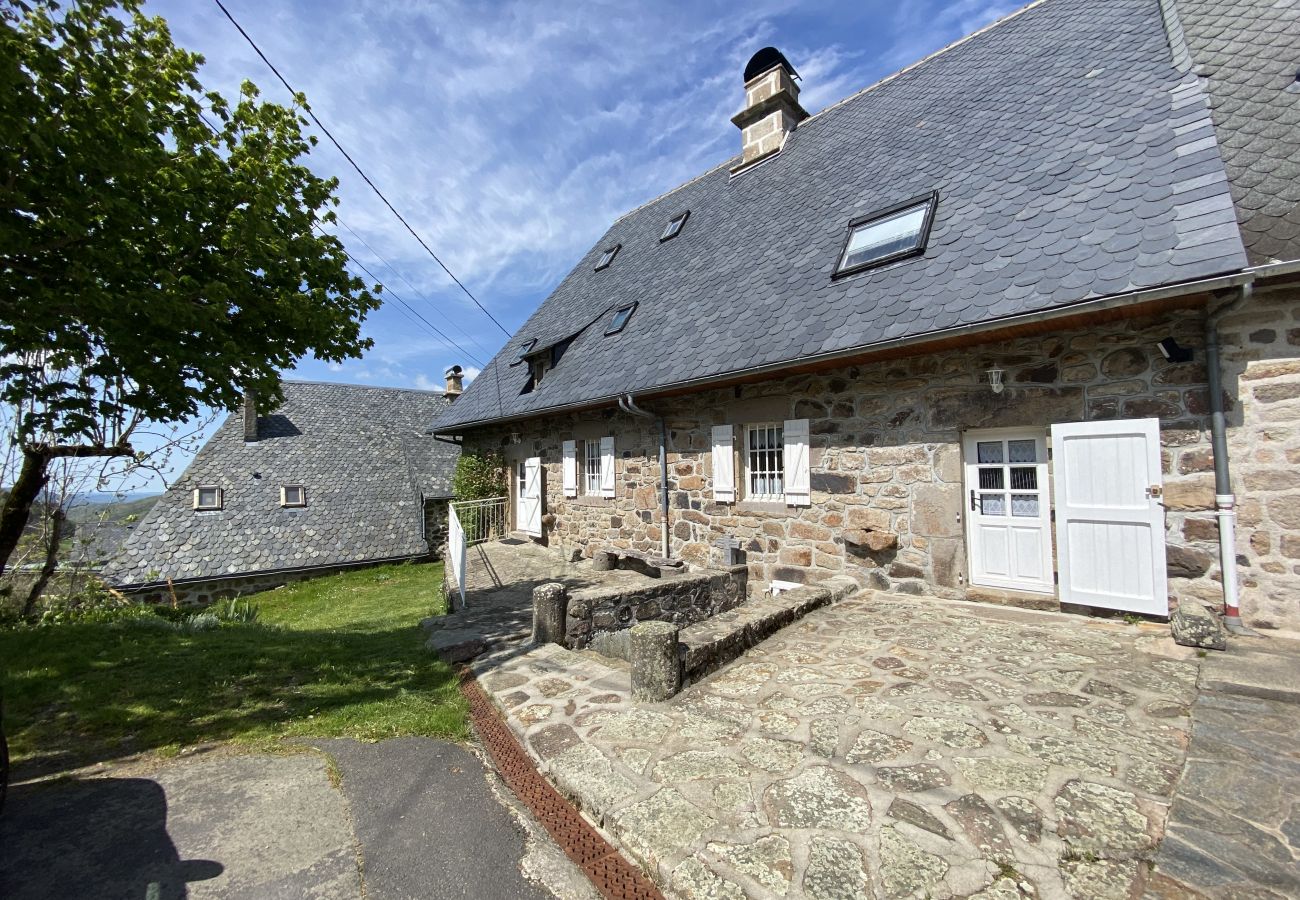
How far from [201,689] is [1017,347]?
766cm

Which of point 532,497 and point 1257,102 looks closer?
point 1257,102

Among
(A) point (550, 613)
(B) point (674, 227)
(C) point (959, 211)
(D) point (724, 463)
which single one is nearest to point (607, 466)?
(D) point (724, 463)

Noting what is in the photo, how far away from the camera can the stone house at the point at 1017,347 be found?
4.25m

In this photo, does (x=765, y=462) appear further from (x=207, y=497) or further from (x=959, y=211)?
(x=207, y=497)

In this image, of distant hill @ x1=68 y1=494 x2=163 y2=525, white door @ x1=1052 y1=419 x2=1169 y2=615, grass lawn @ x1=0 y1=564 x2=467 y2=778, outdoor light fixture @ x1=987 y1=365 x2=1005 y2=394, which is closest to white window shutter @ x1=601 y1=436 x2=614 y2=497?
grass lawn @ x1=0 y1=564 x2=467 y2=778

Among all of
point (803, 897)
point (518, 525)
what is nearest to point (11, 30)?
point (803, 897)

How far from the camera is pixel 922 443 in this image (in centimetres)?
569

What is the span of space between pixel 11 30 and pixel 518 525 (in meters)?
10.5

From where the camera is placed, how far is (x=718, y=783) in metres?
2.66

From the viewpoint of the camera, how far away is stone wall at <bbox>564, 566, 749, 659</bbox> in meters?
5.31

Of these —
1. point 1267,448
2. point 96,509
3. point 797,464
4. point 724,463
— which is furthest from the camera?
point 96,509

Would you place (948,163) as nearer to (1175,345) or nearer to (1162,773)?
(1175,345)

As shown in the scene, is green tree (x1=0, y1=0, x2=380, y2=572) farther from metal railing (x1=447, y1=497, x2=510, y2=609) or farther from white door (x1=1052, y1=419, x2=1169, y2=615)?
metal railing (x1=447, y1=497, x2=510, y2=609)

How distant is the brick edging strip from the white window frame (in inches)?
637
